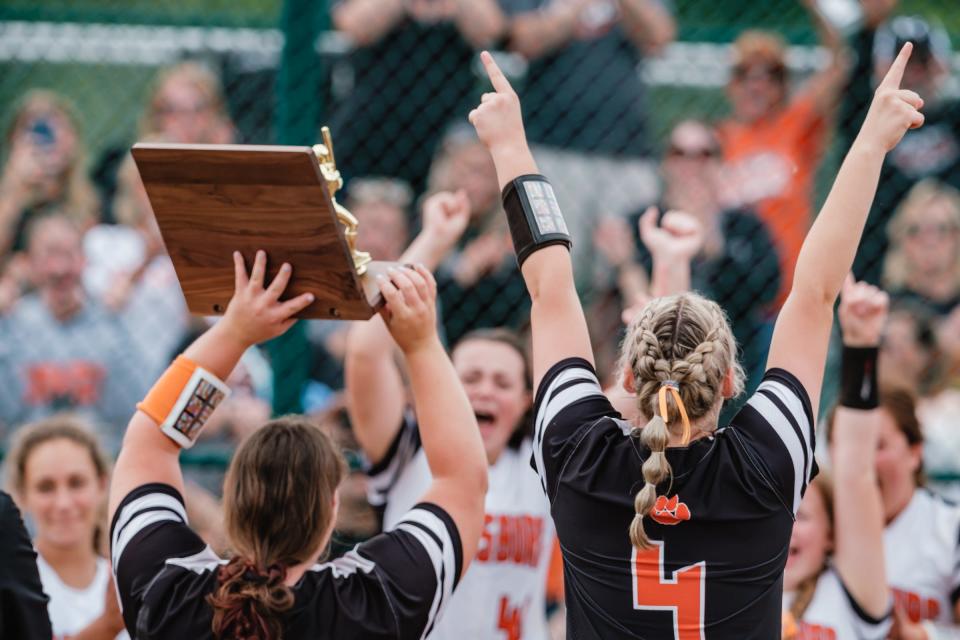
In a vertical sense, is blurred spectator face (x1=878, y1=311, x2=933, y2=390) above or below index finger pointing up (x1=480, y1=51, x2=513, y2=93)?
above

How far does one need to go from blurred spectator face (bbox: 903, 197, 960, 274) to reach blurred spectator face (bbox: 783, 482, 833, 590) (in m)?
1.82

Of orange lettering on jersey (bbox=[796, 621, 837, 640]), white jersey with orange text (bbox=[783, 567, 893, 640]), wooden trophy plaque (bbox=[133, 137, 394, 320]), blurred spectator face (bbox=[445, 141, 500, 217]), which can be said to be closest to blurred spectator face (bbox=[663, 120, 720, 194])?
blurred spectator face (bbox=[445, 141, 500, 217])

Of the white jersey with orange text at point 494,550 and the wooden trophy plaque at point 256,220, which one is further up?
the wooden trophy plaque at point 256,220

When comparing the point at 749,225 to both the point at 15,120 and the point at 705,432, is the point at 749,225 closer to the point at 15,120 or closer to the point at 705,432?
the point at 705,432

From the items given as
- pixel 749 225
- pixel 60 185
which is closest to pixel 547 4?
pixel 749 225

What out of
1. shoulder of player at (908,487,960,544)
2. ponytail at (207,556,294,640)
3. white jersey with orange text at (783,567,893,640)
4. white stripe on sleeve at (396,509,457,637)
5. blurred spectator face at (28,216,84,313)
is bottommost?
ponytail at (207,556,294,640)

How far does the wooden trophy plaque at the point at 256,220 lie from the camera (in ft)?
7.30

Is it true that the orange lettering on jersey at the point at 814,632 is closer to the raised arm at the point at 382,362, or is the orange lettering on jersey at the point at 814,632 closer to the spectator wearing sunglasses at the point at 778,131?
the raised arm at the point at 382,362

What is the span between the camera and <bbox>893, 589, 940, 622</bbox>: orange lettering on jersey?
356 cm

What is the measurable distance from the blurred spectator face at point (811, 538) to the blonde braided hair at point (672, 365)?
134 centimetres

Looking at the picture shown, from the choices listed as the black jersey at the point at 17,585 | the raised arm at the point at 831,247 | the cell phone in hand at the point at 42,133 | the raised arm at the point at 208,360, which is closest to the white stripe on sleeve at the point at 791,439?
the raised arm at the point at 831,247

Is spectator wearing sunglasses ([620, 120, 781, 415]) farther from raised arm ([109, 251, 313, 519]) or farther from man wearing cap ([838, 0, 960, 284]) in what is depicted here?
raised arm ([109, 251, 313, 519])

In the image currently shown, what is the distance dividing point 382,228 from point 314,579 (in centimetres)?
257

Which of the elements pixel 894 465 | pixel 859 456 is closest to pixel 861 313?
pixel 859 456
